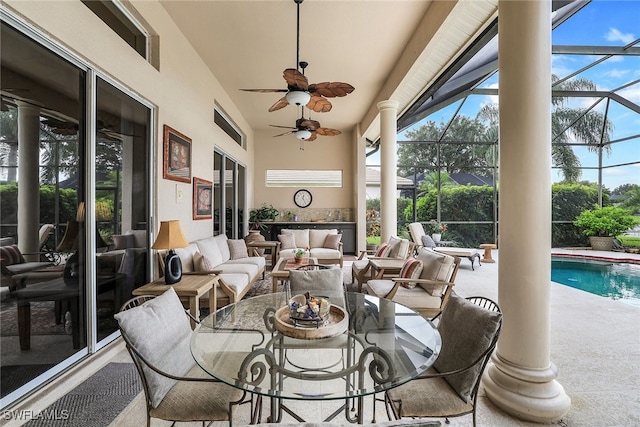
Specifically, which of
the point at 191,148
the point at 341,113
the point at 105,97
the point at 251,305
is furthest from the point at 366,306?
the point at 341,113

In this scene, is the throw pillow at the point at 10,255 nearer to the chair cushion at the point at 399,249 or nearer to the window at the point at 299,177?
the chair cushion at the point at 399,249

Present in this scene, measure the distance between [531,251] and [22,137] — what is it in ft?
11.1

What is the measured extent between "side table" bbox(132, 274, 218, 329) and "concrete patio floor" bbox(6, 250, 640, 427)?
1.90 ft

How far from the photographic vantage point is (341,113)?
701cm

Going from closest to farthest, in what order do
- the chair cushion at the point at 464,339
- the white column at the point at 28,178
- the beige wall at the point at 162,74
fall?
the chair cushion at the point at 464,339
the white column at the point at 28,178
the beige wall at the point at 162,74

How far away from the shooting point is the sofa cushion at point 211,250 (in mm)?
3953

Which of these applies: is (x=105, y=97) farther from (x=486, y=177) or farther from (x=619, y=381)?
(x=486, y=177)

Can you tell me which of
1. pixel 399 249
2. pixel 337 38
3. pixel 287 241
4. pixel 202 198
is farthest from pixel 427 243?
pixel 202 198

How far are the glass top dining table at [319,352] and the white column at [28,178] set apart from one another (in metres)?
1.35

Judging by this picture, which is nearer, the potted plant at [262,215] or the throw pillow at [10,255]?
the throw pillow at [10,255]

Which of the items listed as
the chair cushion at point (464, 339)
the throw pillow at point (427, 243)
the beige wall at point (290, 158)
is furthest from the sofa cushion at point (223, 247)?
the throw pillow at point (427, 243)

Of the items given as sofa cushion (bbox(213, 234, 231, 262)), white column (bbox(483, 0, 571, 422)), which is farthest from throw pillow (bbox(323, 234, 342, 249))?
white column (bbox(483, 0, 571, 422))

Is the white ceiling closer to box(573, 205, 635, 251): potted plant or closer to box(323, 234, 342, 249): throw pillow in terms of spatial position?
box(323, 234, 342, 249): throw pillow

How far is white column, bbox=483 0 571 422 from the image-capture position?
5.65ft
